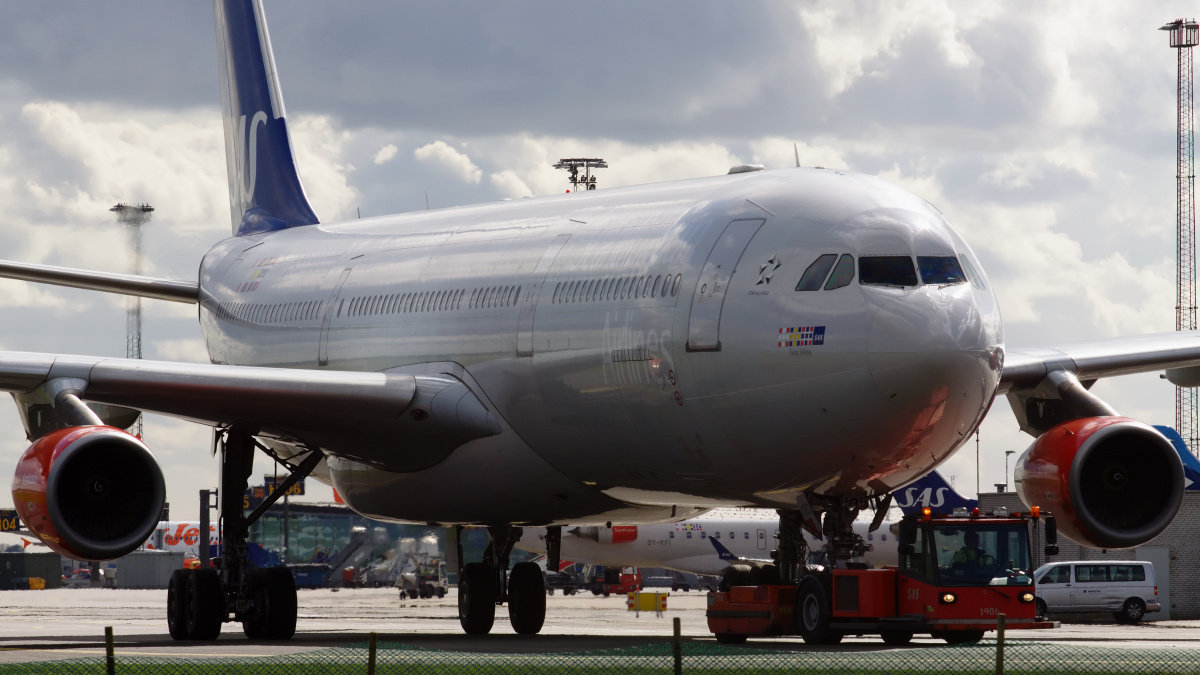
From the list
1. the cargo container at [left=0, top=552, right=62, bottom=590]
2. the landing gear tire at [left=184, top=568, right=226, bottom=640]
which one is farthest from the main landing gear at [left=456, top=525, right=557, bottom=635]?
the cargo container at [left=0, top=552, right=62, bottom=590]

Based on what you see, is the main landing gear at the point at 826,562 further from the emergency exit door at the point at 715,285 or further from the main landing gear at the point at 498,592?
the main landing gear at the point at 498,592

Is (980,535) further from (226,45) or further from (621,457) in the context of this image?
(226,45)

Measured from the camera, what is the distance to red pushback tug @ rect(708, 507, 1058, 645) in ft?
62.7

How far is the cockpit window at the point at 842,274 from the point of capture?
1834 centimetres

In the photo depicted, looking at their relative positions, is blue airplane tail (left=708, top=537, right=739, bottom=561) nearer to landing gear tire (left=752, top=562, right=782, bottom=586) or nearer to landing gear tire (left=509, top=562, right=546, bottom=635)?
landing gear tire (left=509, top=562, right=546, bottom=635)

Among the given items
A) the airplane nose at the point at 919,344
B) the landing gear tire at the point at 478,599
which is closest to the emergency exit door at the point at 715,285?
the airplane nose at the point at 919,344

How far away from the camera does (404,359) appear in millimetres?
24719

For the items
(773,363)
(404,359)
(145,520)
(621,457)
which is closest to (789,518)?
(621,457)

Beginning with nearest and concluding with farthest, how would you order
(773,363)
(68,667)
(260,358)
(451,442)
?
(68,667)
(773,363)
(451,442)
(260,358)

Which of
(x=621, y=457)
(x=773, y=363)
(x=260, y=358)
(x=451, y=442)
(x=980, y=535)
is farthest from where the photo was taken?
(x=260, y=358)

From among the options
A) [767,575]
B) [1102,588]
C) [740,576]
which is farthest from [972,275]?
[1102,588]

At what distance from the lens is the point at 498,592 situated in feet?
91.0

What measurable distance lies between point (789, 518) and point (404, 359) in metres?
5.94

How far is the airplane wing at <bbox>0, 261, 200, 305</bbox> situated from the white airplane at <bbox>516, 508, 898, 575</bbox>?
1272 inches
